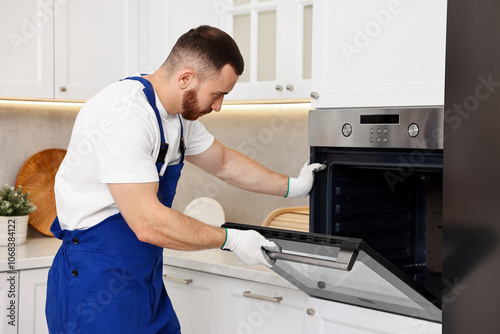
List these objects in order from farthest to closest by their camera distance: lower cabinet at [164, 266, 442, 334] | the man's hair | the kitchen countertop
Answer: the kitchen countertop → lower cabinet at [164, 266, 442, 334] → the man's hair

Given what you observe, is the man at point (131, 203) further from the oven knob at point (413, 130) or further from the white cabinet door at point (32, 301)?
the white cabinet door at point (32, 301)

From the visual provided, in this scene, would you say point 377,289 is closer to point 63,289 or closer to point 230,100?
point 63,289

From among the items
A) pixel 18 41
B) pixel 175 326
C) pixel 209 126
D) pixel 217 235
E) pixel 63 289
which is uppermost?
pixel 18 41

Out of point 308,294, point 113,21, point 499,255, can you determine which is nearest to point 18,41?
point 113,21

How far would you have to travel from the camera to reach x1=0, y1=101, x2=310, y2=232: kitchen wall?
A: 256cm

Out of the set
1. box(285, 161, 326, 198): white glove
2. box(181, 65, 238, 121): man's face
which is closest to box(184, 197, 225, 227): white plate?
box(285, 161, 326, 198): white glove

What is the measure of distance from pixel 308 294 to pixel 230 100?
3.02 feet

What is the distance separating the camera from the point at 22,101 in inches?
110

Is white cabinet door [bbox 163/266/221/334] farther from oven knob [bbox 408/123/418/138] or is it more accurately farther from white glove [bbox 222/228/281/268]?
oven knob [bbox 408/123/418/138]

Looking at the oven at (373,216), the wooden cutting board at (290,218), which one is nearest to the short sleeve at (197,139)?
the oven at (373,216)

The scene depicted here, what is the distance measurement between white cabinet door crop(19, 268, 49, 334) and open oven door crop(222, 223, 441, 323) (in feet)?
3.66

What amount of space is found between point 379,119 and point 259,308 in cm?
77

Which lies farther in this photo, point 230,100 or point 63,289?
point 230,100

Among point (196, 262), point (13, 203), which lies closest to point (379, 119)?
point (196, 262)
